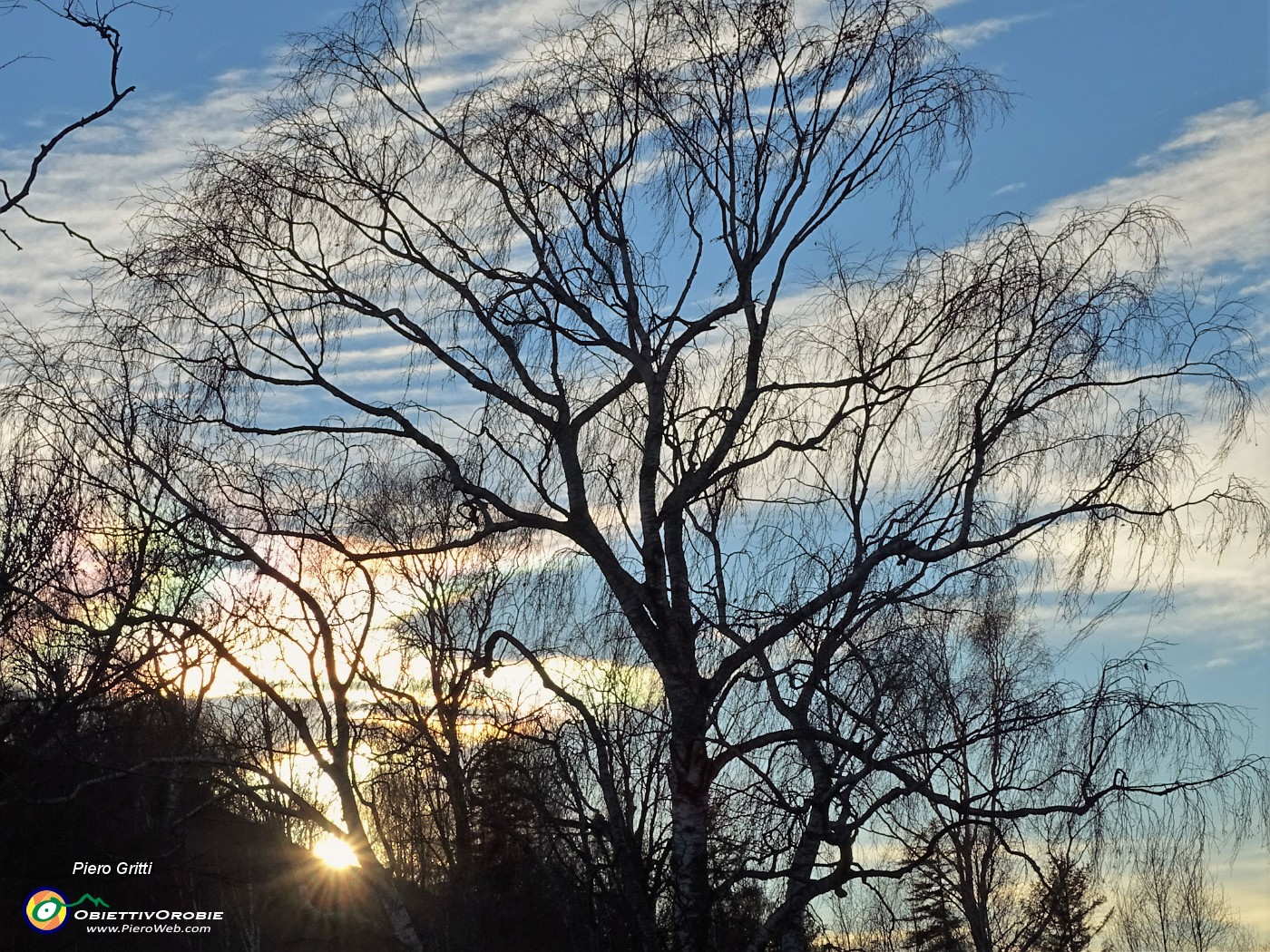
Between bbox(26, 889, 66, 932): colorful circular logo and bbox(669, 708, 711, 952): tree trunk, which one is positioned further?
bbox(26, 889, 66, 932): colorful circular logo

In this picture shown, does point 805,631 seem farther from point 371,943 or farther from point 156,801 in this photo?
point 156,801

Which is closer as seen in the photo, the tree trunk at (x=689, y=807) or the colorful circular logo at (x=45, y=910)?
the tree trunk at (x=689, y=807)

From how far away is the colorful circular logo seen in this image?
52.4ft

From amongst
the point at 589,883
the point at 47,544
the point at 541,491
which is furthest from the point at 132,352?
the point at 589,883

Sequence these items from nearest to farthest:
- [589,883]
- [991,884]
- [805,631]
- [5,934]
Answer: [589,883], [805,631], [5,934], [991,884]

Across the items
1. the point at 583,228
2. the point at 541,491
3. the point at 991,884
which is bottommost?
the point at 991,884

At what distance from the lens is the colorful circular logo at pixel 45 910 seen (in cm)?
1598

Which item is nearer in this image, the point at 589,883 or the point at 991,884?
the point at 589,883

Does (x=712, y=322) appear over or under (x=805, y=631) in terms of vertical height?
over

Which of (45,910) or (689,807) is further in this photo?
(45,910)

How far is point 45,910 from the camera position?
1630 centimetres

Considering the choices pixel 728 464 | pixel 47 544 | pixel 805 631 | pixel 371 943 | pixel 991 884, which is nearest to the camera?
pixel 805 631

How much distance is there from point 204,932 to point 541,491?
13483 mm

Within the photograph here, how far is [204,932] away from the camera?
20.3 m
